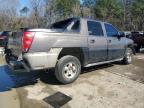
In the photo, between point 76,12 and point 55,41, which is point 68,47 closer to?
point 55,41

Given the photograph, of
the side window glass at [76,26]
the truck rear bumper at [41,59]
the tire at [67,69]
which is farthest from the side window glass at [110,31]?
the truck rear bumper at [41,59]

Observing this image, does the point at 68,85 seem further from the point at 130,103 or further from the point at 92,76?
the point at 130,103

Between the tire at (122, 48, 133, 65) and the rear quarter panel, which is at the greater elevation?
the rear quarter panel

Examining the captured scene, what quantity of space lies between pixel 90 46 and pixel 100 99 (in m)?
1.95

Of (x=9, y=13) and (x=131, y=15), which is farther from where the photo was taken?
(x=131, y=15)

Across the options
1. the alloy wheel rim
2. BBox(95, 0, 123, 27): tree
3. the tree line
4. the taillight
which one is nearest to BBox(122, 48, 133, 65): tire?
the alloy wheel rim

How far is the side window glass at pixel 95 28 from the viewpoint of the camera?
630 cm

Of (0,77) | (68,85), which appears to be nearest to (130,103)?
(68,85)

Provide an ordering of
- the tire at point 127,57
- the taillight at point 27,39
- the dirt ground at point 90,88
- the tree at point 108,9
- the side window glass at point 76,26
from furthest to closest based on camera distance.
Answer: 1. the tree at point 108,9
2. the tire at point 127,57
3. the side window glass at point 76,26
4. the taillight at point 27,39
5. the dirt ground at point 90,88

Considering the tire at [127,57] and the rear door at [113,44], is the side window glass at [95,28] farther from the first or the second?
the tire at [127,57]

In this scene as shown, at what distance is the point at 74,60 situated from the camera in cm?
575

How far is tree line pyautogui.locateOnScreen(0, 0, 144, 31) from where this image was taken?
37.0 meters

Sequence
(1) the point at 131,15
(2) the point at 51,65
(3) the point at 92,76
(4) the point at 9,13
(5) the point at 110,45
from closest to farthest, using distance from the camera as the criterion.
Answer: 1. (2) the point at 51,65
2. (3) the point at 92,76
3. (5) the point at 110,45
4. (4) the point at 9,13
5. (1) the point at 131,15

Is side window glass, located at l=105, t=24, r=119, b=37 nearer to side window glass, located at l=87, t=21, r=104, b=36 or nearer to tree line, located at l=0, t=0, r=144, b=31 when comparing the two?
side window glass, located at l=87, t=21, r=104, b=36
